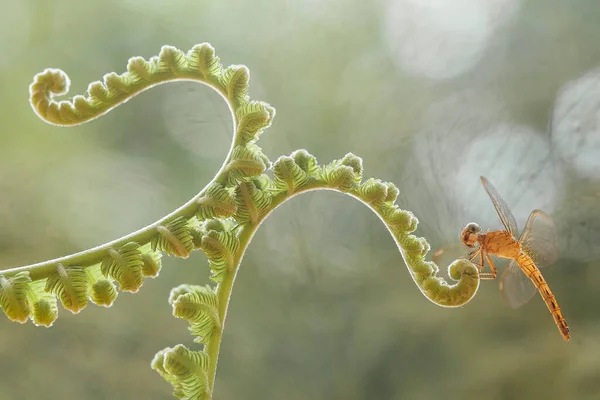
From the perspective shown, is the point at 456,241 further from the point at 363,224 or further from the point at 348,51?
the point at 348,51

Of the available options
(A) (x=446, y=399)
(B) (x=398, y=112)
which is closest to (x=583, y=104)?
(B) (x=398, y=112)

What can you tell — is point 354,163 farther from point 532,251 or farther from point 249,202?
point 532,251

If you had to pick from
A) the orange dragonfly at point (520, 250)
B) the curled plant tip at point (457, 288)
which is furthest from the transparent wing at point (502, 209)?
the curled plant tip at point (457, 288)

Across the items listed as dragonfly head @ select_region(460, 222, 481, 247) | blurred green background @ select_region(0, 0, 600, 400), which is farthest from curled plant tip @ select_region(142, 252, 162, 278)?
blurred green background @ select_region(0, 0, 600, 400)

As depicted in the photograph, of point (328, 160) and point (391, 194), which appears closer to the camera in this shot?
point (391, 194)

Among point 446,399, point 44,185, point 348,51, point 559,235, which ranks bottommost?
point 446,399

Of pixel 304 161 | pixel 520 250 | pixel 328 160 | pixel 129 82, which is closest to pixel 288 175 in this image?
pixel 304 161
